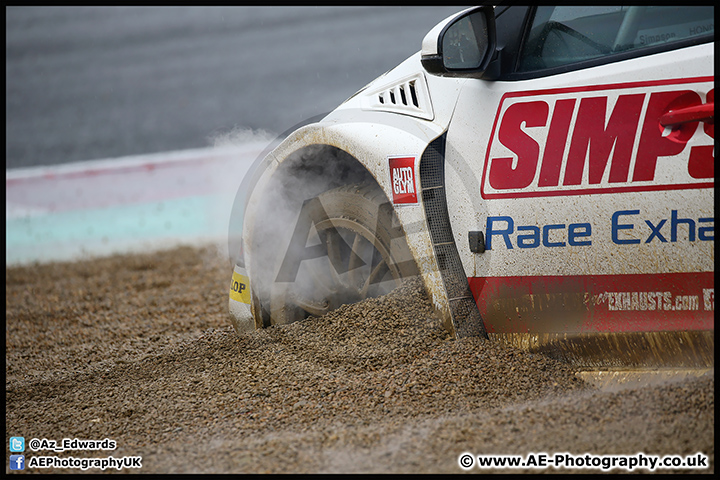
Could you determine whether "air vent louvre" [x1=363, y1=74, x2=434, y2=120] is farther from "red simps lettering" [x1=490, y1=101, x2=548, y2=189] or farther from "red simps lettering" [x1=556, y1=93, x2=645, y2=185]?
"red simps lettering" [x1=556, y1=93, x2=645, y2=185]

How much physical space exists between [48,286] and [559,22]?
538 cm

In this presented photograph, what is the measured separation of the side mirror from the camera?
238 centimetres

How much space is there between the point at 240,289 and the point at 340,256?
24.1 inches

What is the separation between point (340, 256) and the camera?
3088 mm

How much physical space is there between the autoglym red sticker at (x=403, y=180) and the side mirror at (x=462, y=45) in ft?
1.25

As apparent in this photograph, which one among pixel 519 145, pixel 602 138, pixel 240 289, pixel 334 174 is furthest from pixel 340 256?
pixel 602 138

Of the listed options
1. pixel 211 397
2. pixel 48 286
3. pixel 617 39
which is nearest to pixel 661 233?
pixel 617 39

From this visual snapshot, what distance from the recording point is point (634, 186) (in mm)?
2180

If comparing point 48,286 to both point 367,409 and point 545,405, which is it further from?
point 545,405

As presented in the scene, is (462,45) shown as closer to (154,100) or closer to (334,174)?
(334,174)

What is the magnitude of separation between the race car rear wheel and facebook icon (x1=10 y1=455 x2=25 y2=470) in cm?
127

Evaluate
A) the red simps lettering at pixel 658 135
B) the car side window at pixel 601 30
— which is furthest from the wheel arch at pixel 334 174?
the red simps lettering at pixel 658 135

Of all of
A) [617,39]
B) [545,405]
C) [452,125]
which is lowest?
[545,405]

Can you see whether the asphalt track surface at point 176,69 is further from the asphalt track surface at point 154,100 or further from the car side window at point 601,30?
the car side window at point 601,30
